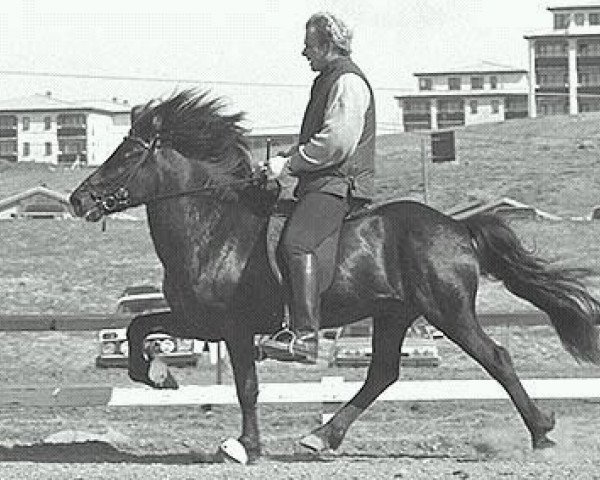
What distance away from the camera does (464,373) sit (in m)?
20.3

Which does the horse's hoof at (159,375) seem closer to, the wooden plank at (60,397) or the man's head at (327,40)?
the wooden plank at (60,397)

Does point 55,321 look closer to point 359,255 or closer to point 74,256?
point 359,255

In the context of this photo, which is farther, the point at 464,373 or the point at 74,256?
the point at 74,256

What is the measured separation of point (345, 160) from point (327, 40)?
31.2 inches

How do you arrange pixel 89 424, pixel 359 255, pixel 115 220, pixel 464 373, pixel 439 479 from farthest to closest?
pixel 115 220 < pixel 464 373 < pixel 89 424 < pixel 359 255 < pixel 439 479

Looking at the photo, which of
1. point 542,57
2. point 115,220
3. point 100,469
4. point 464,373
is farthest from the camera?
point 542,57

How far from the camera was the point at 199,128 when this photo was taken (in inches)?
428

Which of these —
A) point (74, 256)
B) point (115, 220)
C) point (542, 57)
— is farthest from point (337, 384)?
point (542, 57)

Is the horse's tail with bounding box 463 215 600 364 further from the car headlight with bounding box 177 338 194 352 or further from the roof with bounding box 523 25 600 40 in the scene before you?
the roof with bounding box 523 25 600 40

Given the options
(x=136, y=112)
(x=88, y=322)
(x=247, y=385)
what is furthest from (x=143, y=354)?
(x=88, y=322)

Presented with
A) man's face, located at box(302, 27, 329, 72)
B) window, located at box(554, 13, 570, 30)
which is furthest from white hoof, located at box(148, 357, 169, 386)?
window, located at box(554, 13, 570, 30)

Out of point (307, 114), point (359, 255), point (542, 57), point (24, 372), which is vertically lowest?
point (24, 372)

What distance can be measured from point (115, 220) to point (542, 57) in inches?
4016

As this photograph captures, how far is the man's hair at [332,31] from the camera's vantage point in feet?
34.4
